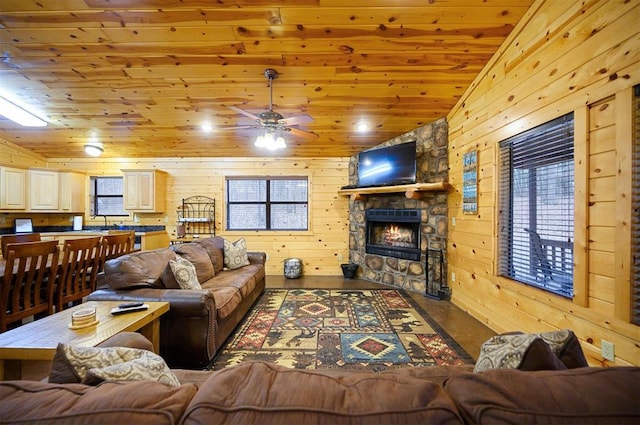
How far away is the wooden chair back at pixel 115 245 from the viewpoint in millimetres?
3324

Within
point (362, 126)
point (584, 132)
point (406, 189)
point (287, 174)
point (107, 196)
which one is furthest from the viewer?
point (107, 196)

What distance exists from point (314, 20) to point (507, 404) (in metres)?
3.08

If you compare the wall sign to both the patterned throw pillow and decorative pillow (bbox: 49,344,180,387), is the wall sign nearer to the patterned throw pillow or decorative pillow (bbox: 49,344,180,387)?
the patterned throw pillow

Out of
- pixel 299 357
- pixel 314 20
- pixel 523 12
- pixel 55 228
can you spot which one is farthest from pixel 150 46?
pixel 55 228

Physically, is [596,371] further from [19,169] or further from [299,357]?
[19,169]

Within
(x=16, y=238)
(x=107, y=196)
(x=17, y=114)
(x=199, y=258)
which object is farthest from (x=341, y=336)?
(x=107, y=196)

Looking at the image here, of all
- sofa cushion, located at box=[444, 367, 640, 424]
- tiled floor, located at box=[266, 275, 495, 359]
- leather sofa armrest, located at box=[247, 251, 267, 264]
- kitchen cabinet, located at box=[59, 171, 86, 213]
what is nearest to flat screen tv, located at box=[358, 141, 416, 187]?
tiled floor, located at box=[266, 275, 495, 359]

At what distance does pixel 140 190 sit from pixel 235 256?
9.27 ft

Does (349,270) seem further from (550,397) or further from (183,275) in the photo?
(550,397)

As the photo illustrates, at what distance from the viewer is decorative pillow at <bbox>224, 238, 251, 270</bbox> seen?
3.85 m

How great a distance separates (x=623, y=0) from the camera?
1.72m

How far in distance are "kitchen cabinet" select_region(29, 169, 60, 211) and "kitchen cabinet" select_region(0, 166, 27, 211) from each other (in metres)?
0.09

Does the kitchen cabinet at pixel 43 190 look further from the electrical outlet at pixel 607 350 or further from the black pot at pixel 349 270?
the electrical outlet at pixel 607 350

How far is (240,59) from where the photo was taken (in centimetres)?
296
